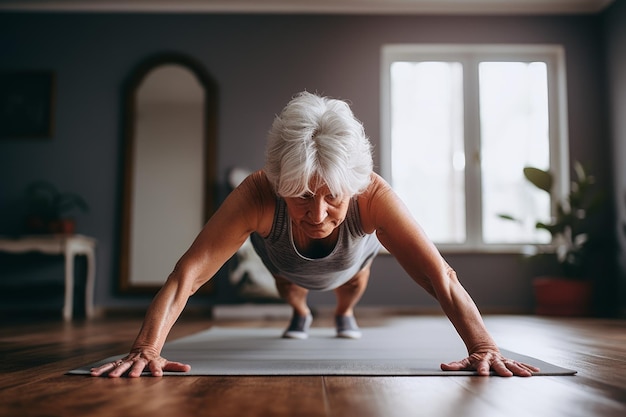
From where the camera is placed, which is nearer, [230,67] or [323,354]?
[323,354]

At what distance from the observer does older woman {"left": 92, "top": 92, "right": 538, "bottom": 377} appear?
52.6 inches

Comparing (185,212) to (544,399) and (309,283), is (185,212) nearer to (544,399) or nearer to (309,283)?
(309,283)

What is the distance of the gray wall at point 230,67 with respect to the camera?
14.9 ft

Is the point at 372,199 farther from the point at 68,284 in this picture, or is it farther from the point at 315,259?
the point at 68,284

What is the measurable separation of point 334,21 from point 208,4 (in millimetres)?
1034

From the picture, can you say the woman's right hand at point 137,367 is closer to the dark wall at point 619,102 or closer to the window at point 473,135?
the window at point 473,135

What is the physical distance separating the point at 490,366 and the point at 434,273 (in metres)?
0.26

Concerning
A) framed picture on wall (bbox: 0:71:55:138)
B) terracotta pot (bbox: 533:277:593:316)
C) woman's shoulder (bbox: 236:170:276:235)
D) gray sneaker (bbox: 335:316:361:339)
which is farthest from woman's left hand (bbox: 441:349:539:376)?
framed picture on wall (bbox: 0:71:55:138)

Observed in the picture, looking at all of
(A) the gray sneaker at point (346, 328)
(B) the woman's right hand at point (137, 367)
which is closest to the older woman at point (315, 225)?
(B) the woman's right hand at point (137, 367)

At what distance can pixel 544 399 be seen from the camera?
1084mm

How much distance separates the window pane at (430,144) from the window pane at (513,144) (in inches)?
8.2

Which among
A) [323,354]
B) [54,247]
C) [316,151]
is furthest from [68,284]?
[316,151]

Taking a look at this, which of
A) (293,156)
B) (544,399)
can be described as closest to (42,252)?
(293,156)

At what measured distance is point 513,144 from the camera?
183 inches
